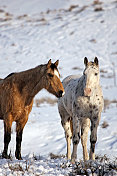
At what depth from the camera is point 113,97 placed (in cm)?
1580

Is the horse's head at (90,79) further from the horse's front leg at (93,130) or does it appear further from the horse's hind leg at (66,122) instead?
the horse's hind leg at (66,122)

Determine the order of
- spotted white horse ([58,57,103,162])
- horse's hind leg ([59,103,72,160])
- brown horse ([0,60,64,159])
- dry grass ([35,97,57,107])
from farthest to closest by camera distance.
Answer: dry grass ([35,97,57,107])
horse's hind leg ([59,103,72,160])
spotted white horse ([58,57,103,162])
brown horse ([0,60,64,159])

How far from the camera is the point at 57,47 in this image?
26.5m

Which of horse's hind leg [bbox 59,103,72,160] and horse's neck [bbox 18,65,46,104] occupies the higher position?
horse's neck [bbox 18,65,46,104]

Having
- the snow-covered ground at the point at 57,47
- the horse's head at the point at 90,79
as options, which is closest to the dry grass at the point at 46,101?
the snow-covered ground at the point at 57,47

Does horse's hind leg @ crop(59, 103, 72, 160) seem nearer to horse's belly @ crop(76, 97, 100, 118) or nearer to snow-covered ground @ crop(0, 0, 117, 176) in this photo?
snow-covered ground @ crop(0, 0, 117, 176)

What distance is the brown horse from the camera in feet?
15.8

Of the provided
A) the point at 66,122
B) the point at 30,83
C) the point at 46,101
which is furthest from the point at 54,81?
the point at 46,101

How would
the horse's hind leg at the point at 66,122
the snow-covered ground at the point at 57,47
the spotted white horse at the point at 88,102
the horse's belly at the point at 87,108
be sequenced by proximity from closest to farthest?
the spotted white horse at the point at 88,102
the horse's belly at the point at 87,108
the horse's hind leg at the point at 66,122
the snow-covered ground at the point at 57,47

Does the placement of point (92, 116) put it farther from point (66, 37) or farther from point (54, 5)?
point (54, 5)

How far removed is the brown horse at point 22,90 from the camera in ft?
15.8

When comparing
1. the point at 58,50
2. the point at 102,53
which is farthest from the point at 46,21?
the point at 102,53

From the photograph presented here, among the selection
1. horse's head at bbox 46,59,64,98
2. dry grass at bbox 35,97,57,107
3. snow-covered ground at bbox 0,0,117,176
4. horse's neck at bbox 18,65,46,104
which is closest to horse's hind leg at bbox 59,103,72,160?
snow-covered ground at bbox 0,0,117,176

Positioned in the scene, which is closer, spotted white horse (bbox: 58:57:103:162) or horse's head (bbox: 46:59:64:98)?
horse's head (bbox: 46:59:64:98)
